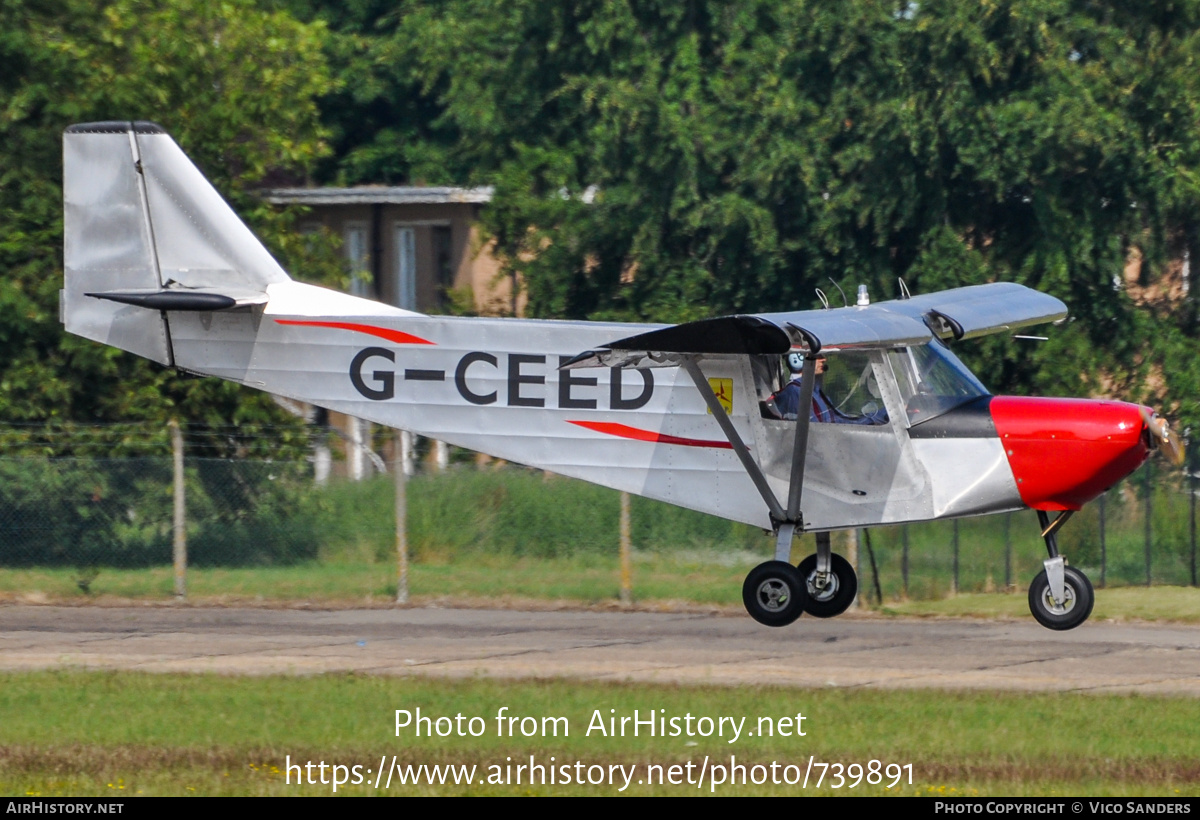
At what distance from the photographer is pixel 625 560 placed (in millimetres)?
21141

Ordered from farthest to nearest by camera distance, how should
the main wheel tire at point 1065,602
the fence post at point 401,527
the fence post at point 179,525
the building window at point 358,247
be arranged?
the building window at point 358,247 → the fence post at point 179,525 → the fence post at point 401,527 → the main wheel tire at point 1065,602

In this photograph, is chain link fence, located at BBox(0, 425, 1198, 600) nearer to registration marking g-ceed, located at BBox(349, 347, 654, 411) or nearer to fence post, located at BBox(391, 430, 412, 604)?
fence post, located at BBox(391, 430, 412, 604)

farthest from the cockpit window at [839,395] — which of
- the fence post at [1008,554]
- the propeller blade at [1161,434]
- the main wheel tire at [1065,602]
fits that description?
the fence post at [1008,554]

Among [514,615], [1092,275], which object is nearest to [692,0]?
[1092,275]

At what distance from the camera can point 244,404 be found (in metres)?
24.2

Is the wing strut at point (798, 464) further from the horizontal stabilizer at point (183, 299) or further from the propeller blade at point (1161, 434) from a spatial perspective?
the horizontal stabilizer at point (183, 299)

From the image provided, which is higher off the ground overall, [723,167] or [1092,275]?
[723,167]

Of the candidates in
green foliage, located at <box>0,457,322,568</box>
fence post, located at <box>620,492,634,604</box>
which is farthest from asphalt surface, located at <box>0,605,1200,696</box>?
green foliage, located at <box>0,457,322,568</box>

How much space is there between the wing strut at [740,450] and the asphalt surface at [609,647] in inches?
181

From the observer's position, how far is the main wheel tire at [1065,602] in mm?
10984

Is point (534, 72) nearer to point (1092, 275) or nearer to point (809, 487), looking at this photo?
point (1092, 275)

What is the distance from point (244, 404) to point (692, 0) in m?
9.69

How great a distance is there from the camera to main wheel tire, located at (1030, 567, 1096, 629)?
432 inches

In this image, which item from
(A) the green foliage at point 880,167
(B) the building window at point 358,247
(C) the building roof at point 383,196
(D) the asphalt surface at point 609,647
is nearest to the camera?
(D) the asphalt surface at point 609,647
